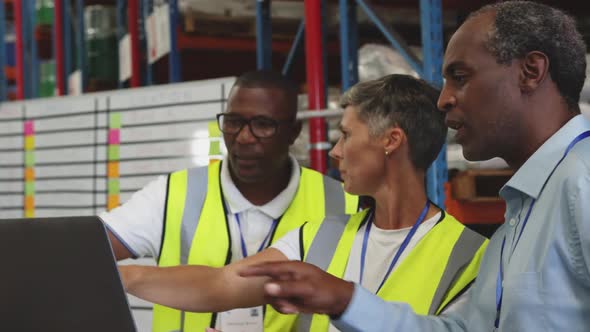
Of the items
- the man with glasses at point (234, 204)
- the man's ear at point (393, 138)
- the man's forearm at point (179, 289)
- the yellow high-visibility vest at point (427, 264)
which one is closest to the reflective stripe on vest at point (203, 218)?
the man with glasses at point (234, 204)

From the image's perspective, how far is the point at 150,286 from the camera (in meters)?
2.24

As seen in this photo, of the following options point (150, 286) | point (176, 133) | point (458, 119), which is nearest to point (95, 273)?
point (458, 119)

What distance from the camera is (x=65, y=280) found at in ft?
4.36

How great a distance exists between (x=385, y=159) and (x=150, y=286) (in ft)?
2.60

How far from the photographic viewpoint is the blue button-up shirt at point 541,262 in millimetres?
1304

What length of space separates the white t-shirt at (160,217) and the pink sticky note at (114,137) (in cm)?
143

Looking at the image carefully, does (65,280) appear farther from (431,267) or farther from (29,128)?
(29,128)

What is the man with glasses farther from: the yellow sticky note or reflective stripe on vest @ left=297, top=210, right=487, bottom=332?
the yellow sticky note

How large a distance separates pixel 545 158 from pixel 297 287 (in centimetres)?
54

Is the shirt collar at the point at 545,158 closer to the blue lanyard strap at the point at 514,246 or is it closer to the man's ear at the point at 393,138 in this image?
the blue lanyard strap at the point at 514,246

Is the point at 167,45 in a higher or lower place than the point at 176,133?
higher

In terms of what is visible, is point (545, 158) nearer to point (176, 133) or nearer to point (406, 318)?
point (406, 318)

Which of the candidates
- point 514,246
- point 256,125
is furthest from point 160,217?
point 514,246

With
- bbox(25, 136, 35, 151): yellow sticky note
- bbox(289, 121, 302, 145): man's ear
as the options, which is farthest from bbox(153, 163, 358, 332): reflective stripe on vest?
bbox(25, 136, 35, 151): yellow sticky note
